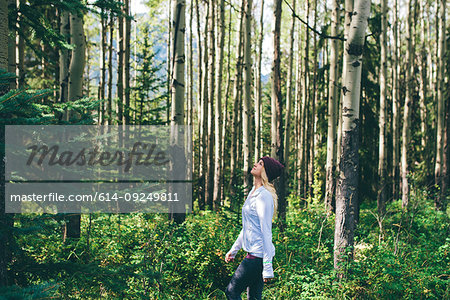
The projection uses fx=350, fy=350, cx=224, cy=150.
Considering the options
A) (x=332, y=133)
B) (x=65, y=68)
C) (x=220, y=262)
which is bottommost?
(x=220, y=262)

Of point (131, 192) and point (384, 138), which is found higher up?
point (384, 138)

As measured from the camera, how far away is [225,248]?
5.49m

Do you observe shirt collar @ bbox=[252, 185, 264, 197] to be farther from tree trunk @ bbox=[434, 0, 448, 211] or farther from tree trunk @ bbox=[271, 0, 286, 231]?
tree trunk @ bbox=[434, 0, 448, 211]

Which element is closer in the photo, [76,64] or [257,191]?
[257,191]

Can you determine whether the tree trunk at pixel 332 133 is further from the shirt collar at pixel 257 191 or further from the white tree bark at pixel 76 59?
the white tree bark at pixel 76 59

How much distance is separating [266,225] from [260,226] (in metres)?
0.08

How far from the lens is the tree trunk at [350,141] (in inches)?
189

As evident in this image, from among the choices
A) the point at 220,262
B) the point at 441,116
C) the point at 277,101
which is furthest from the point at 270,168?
the point at 441,116

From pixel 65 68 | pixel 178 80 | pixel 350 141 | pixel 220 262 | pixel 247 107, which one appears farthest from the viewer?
pixel 247 107

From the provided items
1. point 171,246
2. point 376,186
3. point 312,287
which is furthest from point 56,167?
point 376,186

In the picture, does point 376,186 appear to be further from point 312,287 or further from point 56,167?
point 56,167

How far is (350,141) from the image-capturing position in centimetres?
488

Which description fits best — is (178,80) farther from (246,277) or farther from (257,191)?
(246,277)

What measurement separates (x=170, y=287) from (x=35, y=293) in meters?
2.74
